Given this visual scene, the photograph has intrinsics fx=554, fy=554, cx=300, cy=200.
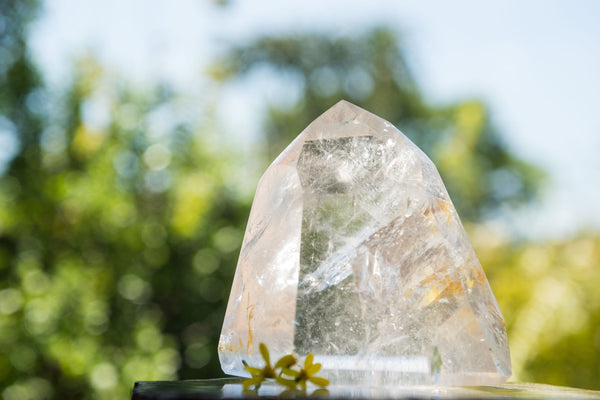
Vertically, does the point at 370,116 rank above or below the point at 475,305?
above

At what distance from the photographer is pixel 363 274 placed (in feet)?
3.01

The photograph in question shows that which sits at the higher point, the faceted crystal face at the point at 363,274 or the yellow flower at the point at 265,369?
the faceted crystal face at the point at 363,274

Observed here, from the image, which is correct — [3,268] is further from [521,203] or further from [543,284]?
[521,203]

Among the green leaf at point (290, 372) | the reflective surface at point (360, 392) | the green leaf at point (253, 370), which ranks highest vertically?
the green leaf at point (253, 370)

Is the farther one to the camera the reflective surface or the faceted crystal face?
the faceted crystal face

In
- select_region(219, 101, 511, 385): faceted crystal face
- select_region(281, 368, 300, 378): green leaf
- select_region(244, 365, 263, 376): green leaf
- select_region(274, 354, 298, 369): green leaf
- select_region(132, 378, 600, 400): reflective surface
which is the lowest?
select_region(132, 378, 600, 400): reflective surface

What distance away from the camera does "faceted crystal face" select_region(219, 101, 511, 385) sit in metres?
0.88

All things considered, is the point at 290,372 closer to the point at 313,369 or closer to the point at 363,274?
the point at 313,369

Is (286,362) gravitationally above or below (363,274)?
below

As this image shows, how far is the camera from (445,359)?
878 millimetres

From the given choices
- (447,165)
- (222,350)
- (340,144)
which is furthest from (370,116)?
(447,165)

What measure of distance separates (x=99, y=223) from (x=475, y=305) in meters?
2.51

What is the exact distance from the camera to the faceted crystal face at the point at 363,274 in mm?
884

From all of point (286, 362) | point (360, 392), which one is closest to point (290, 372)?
point (286, 362)
